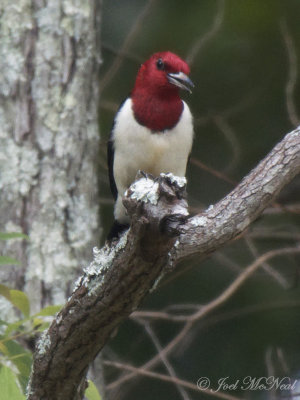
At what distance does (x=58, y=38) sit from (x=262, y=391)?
2.19m

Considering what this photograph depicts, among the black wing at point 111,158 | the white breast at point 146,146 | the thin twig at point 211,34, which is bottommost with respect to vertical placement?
the white breast at point 146,146

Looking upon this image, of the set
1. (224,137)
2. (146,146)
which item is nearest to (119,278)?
(146,146)

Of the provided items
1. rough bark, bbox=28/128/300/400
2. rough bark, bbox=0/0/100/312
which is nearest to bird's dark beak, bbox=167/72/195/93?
rough bark, bbox=0/0/100/312

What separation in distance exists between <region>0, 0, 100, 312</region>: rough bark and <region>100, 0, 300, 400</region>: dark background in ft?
3.16

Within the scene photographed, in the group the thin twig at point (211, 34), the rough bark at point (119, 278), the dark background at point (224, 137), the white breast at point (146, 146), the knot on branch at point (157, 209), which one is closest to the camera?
the knot on branch at point (157, 209)

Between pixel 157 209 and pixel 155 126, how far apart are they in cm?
128

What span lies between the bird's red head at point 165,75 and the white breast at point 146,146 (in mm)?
110

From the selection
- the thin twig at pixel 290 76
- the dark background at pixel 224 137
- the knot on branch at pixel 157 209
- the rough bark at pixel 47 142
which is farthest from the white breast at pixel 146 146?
the dark background at pixel 224 137

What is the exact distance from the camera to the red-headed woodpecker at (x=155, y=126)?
352cm

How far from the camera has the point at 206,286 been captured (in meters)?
5.19

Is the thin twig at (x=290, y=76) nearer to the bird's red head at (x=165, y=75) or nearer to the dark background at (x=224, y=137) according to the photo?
the dark background at (x=224, y=137)

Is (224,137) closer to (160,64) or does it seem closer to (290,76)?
(290,76)

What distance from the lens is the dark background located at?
5059 millimetres

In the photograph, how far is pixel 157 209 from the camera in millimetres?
Result: 2281
